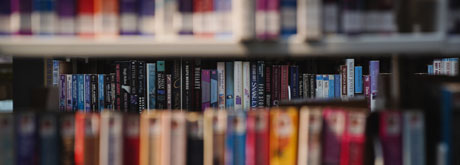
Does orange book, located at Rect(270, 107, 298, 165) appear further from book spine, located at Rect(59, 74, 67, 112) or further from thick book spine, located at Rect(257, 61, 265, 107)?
book spine, located at Rect(59, 74, 67, 112)

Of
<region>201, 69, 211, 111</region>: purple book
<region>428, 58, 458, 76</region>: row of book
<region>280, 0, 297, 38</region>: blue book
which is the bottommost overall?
<region>201, 69, 211, 111</region>: purple book

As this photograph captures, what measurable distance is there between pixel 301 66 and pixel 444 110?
1.06 metres

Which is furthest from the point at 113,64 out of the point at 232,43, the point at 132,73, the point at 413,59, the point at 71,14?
the point at 413,59

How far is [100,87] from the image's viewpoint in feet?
5.65

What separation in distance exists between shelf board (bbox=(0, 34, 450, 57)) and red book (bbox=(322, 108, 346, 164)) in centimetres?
11

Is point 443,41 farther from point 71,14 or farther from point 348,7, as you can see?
point 71,14

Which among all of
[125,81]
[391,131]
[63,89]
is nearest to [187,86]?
[125,81]

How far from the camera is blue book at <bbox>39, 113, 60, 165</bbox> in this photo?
746 millimetres

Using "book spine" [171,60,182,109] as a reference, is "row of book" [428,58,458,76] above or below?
above

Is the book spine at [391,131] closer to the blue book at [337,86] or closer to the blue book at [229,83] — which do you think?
the blue book at [229,83]

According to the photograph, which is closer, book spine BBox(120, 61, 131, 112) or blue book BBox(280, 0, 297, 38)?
blue book BBox(280, 0, 297, 38)

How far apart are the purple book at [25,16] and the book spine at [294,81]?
119 centimetres

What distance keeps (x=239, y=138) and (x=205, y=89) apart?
90 centimetres

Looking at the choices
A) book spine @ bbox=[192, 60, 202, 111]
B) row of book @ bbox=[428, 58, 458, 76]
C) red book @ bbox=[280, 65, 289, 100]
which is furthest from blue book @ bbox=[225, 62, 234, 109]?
row of book @ bbox=[428, 58, 458, 76]
